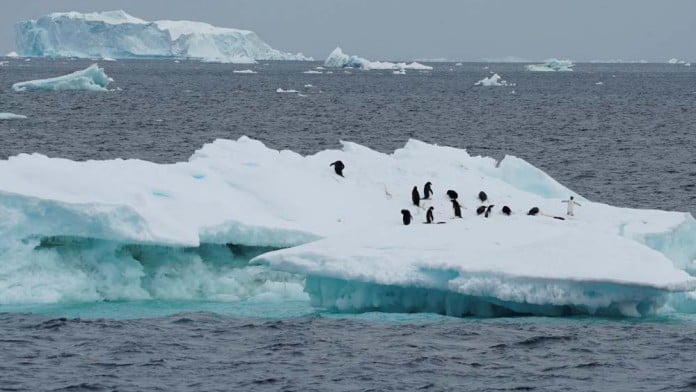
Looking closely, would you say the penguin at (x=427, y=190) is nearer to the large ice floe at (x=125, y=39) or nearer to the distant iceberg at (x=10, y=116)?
the distant iceberg at (x=10, y=116)

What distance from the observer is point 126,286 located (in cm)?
1667

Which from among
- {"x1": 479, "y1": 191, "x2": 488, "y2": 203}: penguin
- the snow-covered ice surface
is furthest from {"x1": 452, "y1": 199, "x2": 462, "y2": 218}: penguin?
the snow-covered ice surface

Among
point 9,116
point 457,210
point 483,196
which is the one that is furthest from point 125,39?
point 457,210

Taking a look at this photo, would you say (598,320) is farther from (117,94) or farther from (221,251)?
(117,94)

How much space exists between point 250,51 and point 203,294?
6337 inches

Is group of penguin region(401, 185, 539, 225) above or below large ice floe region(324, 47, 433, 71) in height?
below

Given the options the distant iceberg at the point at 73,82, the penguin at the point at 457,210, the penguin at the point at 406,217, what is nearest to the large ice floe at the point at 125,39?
the distant iceberg at the point at 73,82

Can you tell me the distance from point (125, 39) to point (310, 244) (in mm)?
143960

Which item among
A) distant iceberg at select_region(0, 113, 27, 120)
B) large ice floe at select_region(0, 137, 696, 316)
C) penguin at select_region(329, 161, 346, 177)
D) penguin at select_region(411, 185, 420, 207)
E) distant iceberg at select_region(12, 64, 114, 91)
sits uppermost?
distant iceberg at select_region(12, 64, 114, 91)

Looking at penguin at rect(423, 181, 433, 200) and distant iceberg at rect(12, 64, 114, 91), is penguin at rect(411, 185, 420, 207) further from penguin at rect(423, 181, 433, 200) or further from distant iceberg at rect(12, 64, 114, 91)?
distant iceberg at rect(12, 64, 114, 91)

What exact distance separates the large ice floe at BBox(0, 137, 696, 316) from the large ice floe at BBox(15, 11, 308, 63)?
425 ft

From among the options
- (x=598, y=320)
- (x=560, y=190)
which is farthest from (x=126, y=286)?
(x=560, y=190)

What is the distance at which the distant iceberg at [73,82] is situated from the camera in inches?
2635

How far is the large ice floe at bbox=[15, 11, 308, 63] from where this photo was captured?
145625mm
